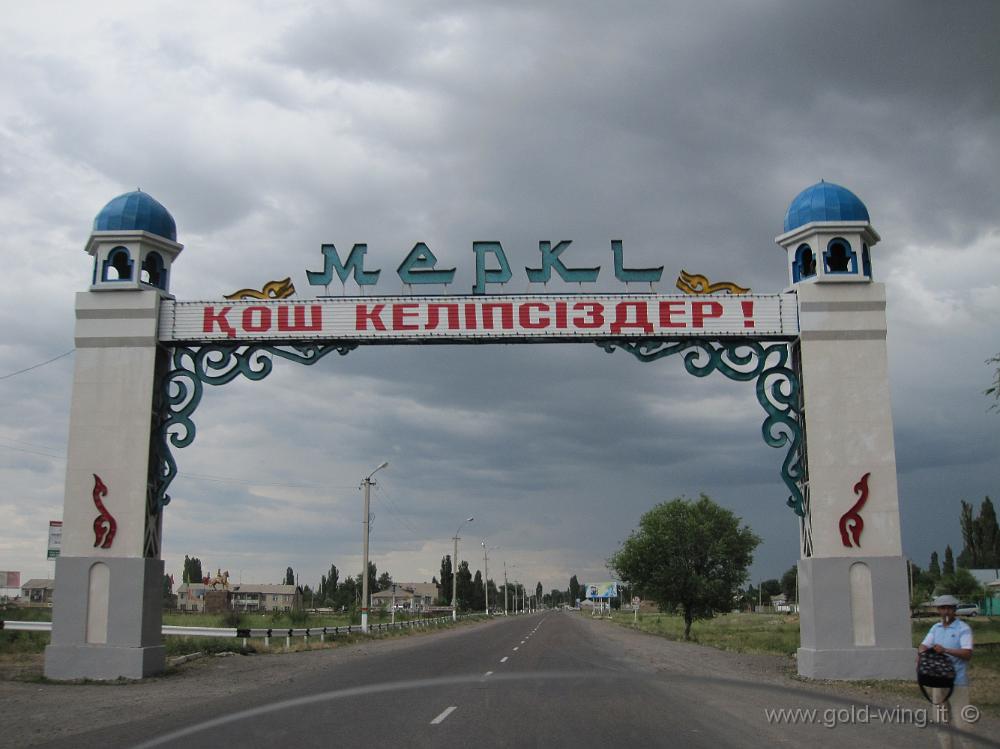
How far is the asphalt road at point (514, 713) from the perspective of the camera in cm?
1126

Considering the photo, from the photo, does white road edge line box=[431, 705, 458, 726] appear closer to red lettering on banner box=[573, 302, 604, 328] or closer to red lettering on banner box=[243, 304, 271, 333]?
red lettering on banner box=[573, 302, 604, 328]

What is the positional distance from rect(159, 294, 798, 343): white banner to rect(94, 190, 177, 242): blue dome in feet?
6.54

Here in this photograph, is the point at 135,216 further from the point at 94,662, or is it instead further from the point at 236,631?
the point at 236,631

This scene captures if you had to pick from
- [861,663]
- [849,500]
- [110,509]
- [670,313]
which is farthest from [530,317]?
[110,509]

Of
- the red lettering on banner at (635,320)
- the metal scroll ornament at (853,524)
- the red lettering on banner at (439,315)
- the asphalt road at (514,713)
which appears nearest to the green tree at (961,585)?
the metal scroll ornament at (853,524)

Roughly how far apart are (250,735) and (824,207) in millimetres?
16741

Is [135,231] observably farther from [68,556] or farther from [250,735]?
[250,735]

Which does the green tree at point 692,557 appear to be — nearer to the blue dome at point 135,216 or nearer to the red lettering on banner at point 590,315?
the red lettering on banner at point 590,315

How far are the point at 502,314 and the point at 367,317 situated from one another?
3.26 meters

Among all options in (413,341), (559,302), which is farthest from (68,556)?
(559,302)

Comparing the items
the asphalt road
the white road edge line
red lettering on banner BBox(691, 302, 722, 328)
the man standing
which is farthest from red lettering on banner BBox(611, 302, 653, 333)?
the man standing

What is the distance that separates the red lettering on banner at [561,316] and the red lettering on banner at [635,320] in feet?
3.63

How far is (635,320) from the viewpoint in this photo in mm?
21484

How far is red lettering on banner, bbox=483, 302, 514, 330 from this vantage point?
2166 centimetres
